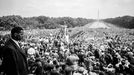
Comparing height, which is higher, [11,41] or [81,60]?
[11,41]

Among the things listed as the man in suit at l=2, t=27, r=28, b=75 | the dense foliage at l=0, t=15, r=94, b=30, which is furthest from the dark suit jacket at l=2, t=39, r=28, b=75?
the dense foliage at l=0, t=15, r=94, b=30

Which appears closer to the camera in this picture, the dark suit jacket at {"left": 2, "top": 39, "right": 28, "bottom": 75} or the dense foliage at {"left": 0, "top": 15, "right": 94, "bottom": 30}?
the dark suit jacket at {"left": 2, "top": 39, "right": 28, "bottom": 75}

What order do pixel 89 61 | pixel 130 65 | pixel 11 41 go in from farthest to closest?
pixel 89 61 → pixel 130 65 → pixel 11 41

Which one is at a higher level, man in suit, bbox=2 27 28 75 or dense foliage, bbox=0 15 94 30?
man in suit, bbox=2 27 28 75

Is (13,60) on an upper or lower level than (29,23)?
upper

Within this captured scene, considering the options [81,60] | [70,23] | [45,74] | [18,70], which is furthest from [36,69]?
[70,23]

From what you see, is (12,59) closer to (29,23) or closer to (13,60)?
(13,60)

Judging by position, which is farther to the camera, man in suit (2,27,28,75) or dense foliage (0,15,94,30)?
dense foliage (0,15,94,30)

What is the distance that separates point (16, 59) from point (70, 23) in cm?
7406

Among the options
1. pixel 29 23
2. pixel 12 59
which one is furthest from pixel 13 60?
pixel 29 23

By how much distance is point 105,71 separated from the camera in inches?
279

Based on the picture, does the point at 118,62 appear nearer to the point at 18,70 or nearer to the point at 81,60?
the point at 81,60

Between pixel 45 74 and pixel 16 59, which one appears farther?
pixel 45 74

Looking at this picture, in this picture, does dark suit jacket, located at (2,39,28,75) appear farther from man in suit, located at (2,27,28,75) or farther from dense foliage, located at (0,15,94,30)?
dense foliage, located at (0,15,94,30)
